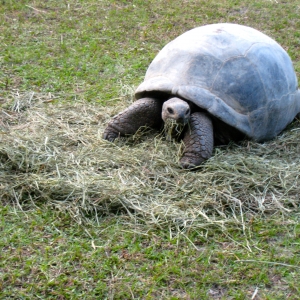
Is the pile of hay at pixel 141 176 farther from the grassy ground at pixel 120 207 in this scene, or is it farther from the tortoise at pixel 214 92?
the tortoise at pixel 214 92

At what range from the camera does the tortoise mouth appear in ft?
13.5

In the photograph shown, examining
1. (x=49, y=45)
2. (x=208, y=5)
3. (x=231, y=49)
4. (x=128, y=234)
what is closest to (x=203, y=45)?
(x=231, y=49)

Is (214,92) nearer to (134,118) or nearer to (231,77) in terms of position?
(231,77)

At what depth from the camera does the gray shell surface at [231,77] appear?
416 cm

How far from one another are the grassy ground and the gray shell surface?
266 millimetres

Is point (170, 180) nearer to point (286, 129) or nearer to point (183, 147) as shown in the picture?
point (183, 147)

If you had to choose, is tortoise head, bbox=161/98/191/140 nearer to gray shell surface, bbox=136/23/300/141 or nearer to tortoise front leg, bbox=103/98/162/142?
gray shell surface, bbox=136/23/300/141

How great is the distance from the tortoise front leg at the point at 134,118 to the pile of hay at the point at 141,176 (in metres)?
0.09

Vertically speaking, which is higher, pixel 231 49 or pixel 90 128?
pixel 231 49

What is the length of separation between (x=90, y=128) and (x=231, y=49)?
1.37 metres

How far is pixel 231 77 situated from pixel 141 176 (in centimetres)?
107

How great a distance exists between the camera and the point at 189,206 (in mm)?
3619

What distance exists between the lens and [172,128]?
13.8 feet

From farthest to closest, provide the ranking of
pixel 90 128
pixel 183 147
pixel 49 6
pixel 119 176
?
pixel 49 6 < pixel 90 128 < pixel 183 147 < pixel 119 176
